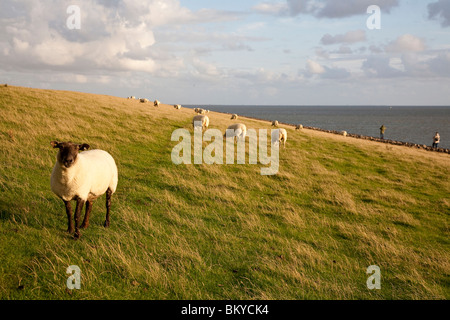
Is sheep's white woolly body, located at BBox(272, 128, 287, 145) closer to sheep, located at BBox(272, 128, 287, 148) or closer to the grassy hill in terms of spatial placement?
sheep, located at BBox(272, 128, 287, 148)

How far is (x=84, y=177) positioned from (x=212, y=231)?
408 centimetres

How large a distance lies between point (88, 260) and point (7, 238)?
85.2 inches

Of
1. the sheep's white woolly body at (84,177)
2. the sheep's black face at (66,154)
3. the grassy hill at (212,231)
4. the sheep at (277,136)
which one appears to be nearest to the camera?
the grassy hill at (212,231)

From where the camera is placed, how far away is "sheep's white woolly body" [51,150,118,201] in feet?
24.2

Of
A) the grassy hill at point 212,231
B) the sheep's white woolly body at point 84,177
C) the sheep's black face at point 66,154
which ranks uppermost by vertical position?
the sheep's black face at point 66,154

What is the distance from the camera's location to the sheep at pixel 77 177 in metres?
7.14

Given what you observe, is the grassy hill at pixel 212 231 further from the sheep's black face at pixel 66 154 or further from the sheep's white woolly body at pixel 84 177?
the sheep's black face at pixel 66 154

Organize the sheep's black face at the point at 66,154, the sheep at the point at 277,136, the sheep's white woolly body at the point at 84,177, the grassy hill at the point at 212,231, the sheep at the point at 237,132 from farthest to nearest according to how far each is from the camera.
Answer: the sheep at the point at 277,136 < the sheep at the point at 237,132 < the sheep's white woolly body at the point at 84,177 < the sheep's black face at the point at 66,154 < the grassy hill at the point at 212,231

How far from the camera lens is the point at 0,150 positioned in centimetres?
1357

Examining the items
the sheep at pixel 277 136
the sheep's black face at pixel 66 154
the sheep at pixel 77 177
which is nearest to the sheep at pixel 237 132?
the sheep at pixel 277 136

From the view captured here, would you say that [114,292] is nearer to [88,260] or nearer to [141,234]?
[88,260]

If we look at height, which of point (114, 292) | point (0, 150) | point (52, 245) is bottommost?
point (114, 292)
